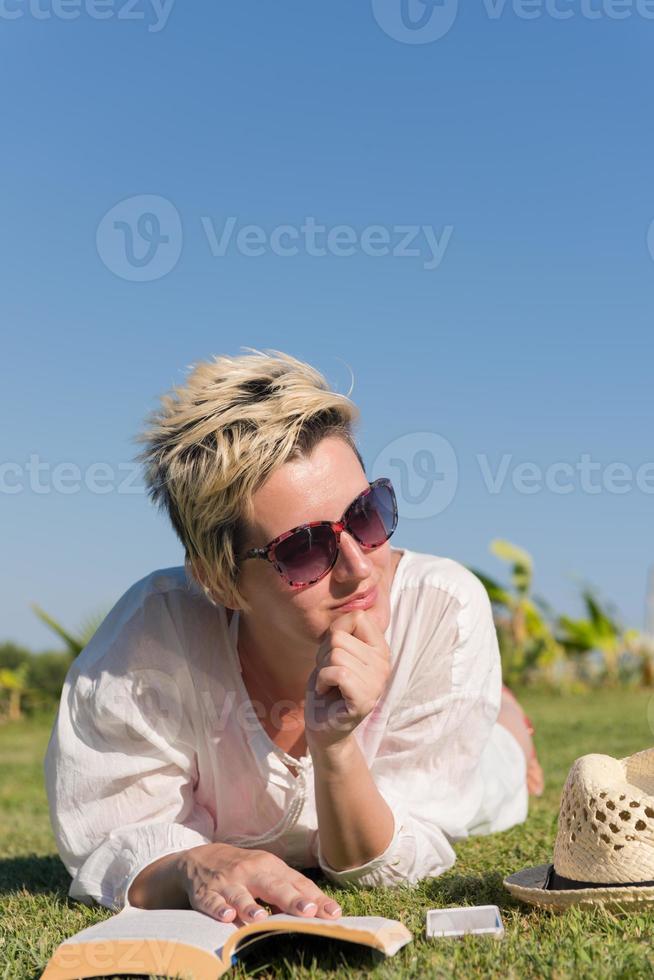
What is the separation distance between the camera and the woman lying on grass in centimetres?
314

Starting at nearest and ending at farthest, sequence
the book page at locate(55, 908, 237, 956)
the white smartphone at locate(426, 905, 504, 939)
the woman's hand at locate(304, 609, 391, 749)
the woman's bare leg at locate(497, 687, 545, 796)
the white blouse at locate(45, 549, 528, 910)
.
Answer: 1. the book page at locate(55, 908, 237, 956)
2. the white smartphone at locate(426, 905, 504, 939)
3. the woman's hand at locate(304, 609, 391, 749)
4. the white blouse at locate(45, 549, 528, 910)
5. the woman's bare leg at locate(497, 687, 545, 796)

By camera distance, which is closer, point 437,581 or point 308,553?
point 308,553

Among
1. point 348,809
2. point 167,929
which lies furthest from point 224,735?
point 167,929

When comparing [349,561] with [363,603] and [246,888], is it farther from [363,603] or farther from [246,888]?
[246,888]

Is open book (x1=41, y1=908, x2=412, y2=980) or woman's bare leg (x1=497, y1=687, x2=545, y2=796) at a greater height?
open book (x1=41, y1=908, x2=412, y2=980)

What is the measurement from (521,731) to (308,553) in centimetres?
304

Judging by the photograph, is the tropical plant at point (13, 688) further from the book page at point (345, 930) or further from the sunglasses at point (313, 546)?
the book page at point (345, 930)

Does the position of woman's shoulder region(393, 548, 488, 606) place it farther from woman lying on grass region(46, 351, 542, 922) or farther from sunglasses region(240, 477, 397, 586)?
sunglasses region(240, 477, 397, 586)

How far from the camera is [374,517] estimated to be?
332cm

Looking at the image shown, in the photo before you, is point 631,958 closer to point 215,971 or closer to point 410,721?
point 215,971

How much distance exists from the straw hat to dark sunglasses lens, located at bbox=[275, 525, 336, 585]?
94 cm

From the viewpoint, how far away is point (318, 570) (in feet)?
10.4

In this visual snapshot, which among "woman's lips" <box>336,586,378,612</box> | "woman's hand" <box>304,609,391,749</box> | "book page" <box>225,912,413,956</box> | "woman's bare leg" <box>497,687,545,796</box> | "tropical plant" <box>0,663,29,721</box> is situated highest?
"woman's lips" <box>336,586,378,612</box>

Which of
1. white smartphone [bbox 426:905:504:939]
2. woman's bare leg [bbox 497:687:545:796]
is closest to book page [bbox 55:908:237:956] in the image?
white smartphone [bbox 426:905:504:939]
